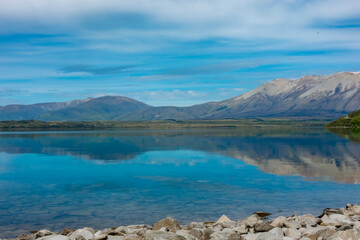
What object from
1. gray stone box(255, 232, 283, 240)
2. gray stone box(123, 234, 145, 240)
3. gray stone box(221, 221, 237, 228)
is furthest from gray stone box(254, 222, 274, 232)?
gray stone box(123, 234, 145, 240)

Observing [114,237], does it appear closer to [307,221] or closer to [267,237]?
[267,237]

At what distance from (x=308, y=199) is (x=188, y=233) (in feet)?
40.8

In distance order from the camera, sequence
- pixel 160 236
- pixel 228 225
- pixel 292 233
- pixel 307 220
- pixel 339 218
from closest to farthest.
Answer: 1. pixel 160 236
2. pixel 292 233
3. pixel 228 225
4. pixel 307 220
5. pixel 339 218

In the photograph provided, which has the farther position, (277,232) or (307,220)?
(307,220)

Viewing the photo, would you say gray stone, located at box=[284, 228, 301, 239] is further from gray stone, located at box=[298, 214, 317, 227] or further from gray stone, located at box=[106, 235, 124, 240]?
gray stone, located at box=[106, 235, 124, 240]

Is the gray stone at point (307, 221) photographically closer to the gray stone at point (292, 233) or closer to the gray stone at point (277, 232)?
the gray stone at point (292, 233)

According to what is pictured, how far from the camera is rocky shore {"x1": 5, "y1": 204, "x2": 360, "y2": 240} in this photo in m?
15.6

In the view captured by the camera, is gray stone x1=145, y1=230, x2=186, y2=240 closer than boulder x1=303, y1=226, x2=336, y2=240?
Yes

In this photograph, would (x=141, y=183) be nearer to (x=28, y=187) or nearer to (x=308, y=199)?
(x=28, y=187)

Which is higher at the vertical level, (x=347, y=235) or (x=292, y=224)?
(x=347, y=235)

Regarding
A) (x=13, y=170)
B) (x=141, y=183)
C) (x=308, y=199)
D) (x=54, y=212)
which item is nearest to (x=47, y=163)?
(x=13, y=170)

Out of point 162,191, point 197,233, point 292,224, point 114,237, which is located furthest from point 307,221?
point 162,191

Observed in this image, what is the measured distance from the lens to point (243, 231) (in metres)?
17.4

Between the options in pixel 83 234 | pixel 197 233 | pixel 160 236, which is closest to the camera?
pixel 160 236
